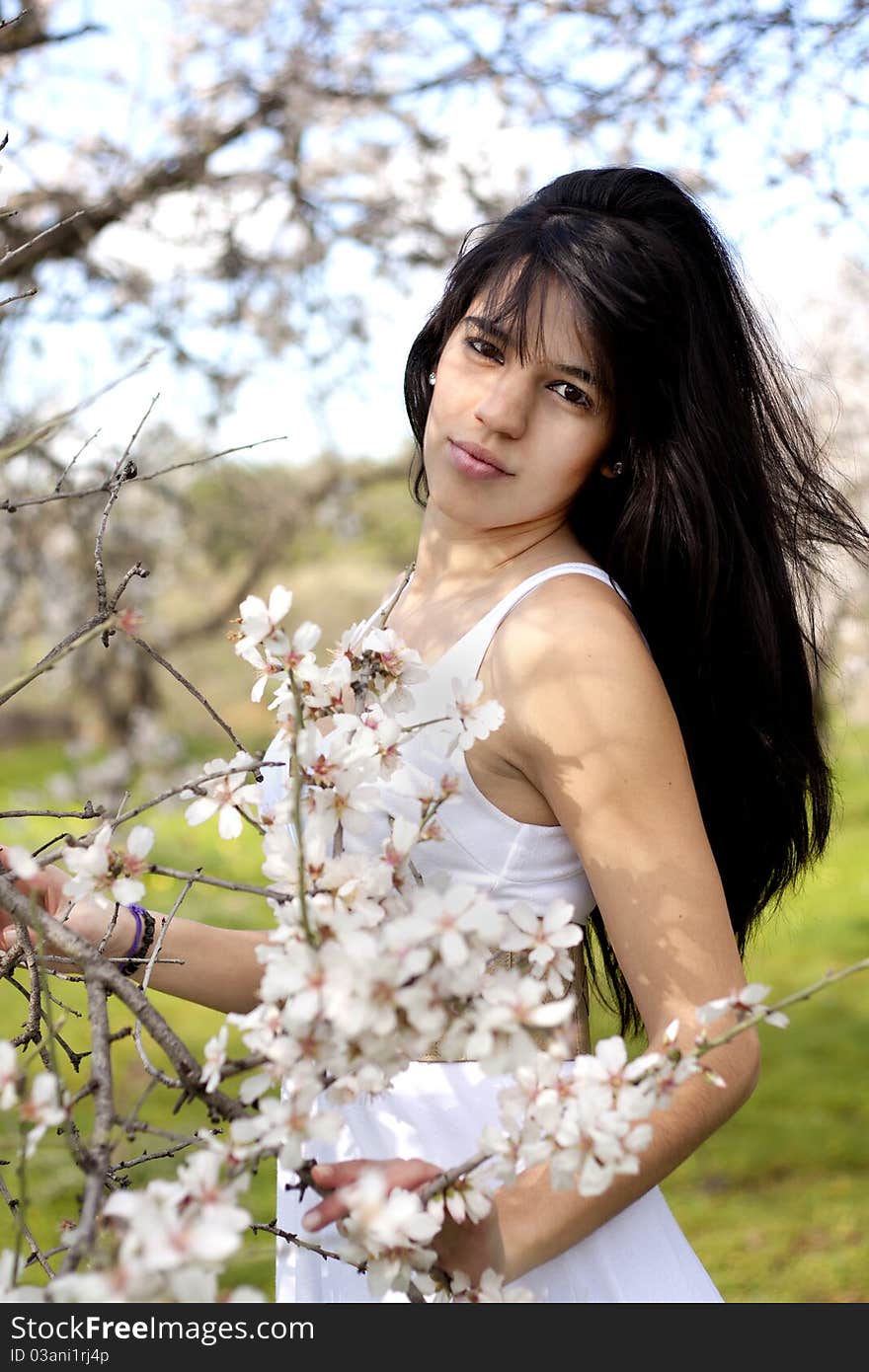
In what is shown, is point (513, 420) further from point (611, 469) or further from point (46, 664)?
point (46, 664)

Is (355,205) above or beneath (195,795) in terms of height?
beneath

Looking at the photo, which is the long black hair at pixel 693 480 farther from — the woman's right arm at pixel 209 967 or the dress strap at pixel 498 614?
the woman's right arm at pixel 209 967

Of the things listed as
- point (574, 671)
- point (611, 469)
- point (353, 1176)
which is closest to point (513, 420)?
point (611, 469)

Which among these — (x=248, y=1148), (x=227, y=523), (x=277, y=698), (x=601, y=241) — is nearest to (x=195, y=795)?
(x=277, y=698)

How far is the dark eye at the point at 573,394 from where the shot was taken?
141 cm

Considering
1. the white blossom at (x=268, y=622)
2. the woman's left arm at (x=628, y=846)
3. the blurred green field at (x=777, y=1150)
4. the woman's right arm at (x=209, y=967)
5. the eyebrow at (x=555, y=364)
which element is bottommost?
the blurred green field at (x=777, y=1150)

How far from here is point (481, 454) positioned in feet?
4.69

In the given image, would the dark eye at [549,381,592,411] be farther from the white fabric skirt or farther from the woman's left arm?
the white fabric skirt

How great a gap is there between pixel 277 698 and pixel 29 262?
2809mm

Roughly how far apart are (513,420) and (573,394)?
81 mm

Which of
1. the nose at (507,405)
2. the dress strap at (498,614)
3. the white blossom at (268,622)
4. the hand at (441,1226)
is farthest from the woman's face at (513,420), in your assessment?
the hand at (441,1226)

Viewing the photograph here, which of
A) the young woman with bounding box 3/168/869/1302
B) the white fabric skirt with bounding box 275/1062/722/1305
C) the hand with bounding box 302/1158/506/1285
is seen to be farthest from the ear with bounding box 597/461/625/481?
the hand with bounding box 302/1158/506/1285
